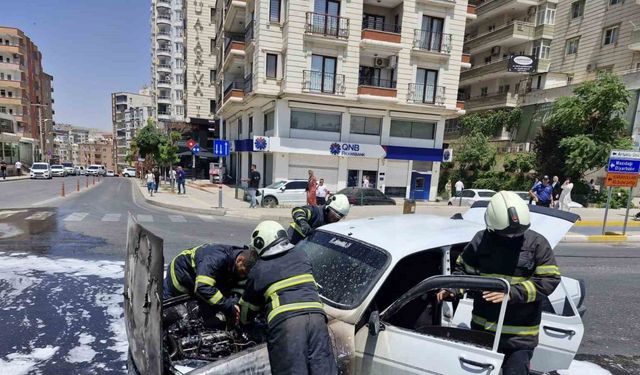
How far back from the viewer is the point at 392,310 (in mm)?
2285

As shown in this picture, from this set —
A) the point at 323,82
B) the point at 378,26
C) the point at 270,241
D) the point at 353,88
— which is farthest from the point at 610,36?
the point at 270,241

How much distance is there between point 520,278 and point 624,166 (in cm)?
1093

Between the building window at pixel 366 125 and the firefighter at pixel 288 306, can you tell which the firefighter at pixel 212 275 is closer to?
the firefighter at pixel 288 306

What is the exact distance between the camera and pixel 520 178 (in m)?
25.8

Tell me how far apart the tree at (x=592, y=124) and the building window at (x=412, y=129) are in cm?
776

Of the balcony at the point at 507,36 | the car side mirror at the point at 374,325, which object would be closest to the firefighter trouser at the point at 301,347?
the car side mirror at the point at 374,325

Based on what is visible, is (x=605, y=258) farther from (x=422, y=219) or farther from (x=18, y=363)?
(x=18, y=363)

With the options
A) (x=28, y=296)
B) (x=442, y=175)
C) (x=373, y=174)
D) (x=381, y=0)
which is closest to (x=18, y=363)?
(x=28, y=296)

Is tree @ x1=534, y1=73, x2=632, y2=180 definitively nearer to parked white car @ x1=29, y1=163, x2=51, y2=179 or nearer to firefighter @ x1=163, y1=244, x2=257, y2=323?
firefighter @ x1=163, y1=244, x2=257, y2=323

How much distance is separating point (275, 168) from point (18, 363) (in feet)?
60.0

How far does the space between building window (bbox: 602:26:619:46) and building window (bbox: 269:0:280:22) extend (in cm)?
2546

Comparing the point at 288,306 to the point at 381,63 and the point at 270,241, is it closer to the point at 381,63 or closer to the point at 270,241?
the point at 270,241

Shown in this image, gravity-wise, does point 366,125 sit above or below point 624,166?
above

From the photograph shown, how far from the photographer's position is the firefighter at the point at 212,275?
278 centimetres
